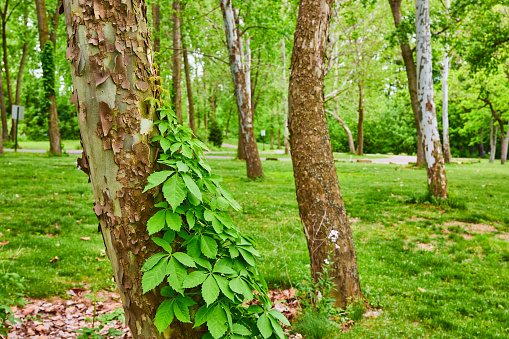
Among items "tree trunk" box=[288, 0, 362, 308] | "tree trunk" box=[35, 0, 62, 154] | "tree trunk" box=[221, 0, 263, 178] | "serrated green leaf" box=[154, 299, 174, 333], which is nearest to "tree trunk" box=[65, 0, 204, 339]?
"serrated green leaf" box=[154, 299, 174, 333]

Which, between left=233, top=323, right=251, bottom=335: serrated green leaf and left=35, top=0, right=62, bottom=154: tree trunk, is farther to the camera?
left=35, top=0, right=62, bottom=154: tree trunk

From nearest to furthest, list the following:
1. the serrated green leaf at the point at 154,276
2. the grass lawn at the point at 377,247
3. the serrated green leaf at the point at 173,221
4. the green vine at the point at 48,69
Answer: the serrated green leaf at the point at 154,276 < the serrated green leaf at the point at 173,221 < the grass lawn at the point at 377,247 < the green vine at the point at 48,69

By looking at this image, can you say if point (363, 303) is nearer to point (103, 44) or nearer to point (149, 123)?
point (149, 123)

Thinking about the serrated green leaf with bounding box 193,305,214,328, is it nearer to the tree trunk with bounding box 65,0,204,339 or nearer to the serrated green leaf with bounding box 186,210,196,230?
the tree trunk with bounding box 65,0,204,339

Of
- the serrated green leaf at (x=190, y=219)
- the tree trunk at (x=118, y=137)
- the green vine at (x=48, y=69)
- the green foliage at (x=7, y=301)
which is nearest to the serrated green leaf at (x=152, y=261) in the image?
the tree trunk at (x=118, y=137)

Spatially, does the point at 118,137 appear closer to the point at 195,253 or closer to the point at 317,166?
the point at 195,253

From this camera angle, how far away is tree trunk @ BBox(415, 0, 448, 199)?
31.7ft

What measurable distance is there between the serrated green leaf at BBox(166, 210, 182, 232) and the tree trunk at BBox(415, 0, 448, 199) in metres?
9.68

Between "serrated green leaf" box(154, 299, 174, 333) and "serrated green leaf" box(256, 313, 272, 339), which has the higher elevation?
"serrated green leaf" box(154, 299, 174, 333)

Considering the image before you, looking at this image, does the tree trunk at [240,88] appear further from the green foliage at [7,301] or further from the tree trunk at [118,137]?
the tree trunk at [118,137]

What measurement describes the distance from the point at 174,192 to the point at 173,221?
6.1 inches

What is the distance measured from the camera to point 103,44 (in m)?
1.80

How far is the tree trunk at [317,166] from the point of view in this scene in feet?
13.1

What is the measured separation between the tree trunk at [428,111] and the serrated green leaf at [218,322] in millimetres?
9578
